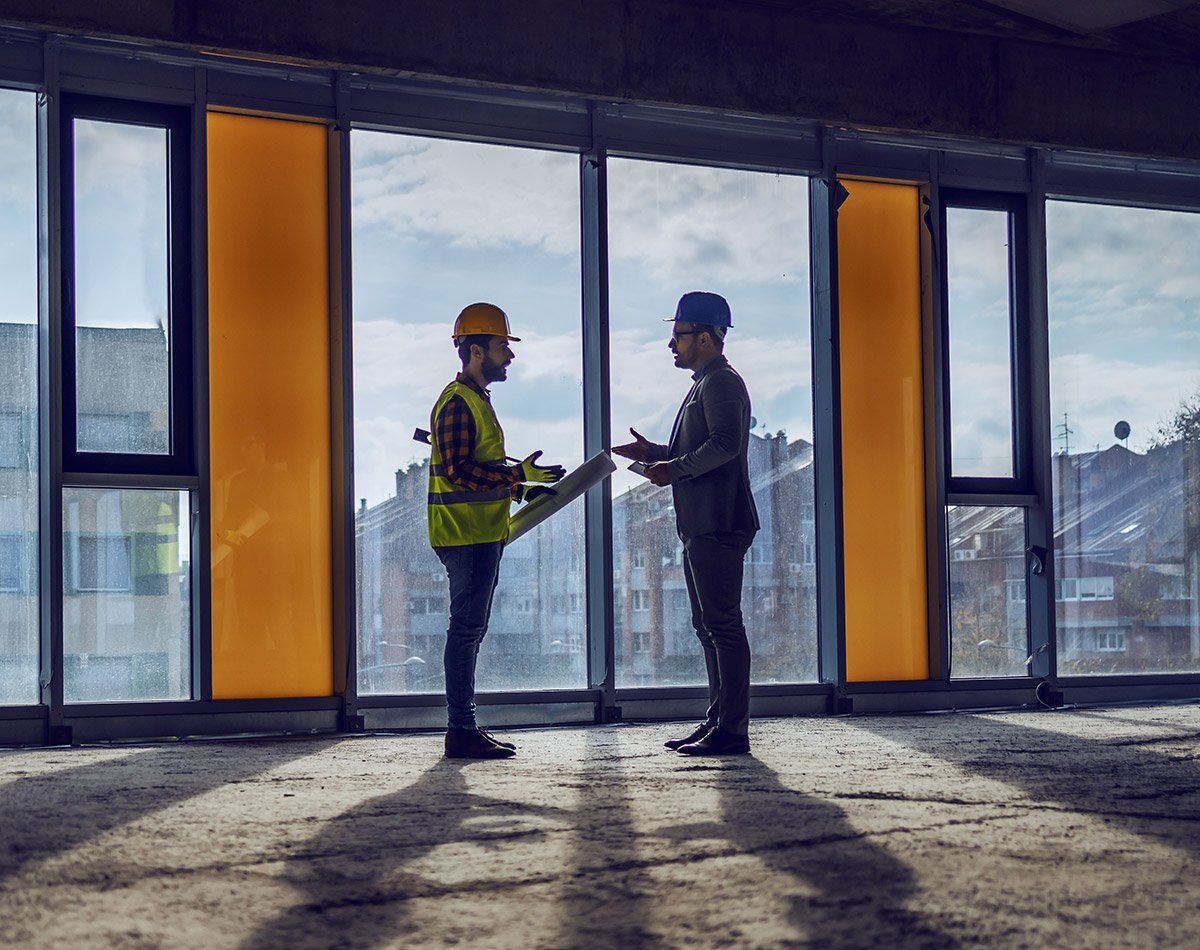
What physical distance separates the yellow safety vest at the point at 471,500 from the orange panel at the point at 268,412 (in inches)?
57.5

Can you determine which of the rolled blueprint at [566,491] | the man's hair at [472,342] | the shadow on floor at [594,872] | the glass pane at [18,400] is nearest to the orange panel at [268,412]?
the glass pane at [18,400]

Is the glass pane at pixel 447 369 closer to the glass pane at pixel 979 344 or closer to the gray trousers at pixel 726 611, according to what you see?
the gray trousers at pixel 726 611

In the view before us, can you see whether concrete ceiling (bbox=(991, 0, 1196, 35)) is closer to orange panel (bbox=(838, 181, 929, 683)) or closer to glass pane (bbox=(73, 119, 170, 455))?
orange panel (bbox=(838, 181, 929, 683))

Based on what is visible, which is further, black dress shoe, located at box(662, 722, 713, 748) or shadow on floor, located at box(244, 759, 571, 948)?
black dress shoe, located at box(662, 722, 713, 748)

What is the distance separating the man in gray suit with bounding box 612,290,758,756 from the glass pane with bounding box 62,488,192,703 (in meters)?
2.48

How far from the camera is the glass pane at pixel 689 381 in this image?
304 inches

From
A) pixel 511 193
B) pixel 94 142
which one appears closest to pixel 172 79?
pixel 94 142

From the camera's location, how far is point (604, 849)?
3566 mm

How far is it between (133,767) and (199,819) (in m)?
1.54

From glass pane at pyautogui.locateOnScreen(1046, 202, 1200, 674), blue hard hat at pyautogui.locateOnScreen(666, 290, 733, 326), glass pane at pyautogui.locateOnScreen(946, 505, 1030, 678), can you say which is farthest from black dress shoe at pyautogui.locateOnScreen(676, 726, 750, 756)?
glass pane at pyautogui.locateOnScreen(1046, 202, 1200, 674)

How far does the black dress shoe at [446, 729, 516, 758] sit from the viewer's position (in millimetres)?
5742

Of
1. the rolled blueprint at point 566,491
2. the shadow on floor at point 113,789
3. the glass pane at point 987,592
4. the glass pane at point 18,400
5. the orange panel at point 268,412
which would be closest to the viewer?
the shadow on floor at point 113,789

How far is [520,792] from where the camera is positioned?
15.2ft

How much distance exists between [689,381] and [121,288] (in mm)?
3076
